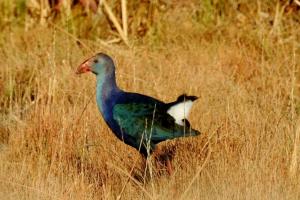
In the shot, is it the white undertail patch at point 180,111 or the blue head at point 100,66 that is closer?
the white undertail patch at point 180,111

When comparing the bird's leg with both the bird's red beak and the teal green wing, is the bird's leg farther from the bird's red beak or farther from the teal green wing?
the bird's red beak

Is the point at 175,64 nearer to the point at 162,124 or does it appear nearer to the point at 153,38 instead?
the point at 153,38

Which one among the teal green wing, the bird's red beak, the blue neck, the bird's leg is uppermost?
the bird's red beak

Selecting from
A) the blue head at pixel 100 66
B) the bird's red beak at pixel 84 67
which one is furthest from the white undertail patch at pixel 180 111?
the bird's red beak at pixel 84 67

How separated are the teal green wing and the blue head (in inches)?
10.8

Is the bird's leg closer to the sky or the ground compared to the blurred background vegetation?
closer to the ground

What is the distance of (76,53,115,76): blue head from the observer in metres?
6.34

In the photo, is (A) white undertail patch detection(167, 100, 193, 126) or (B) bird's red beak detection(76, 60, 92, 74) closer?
(A) white undertail patch detection(167, 100, 193, 126)

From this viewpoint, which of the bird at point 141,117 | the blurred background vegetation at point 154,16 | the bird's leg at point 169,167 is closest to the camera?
the bird at point 141,117

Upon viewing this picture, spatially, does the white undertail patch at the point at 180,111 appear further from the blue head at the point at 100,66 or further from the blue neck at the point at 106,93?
the blue head at the point at 100,66

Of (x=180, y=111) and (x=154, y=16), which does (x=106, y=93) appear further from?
(x=154, y=16)

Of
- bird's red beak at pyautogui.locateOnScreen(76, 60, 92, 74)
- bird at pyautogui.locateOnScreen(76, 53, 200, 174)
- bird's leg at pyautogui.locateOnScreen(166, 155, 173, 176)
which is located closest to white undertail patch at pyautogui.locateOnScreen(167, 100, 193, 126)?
bird at pyautogui.locateOnScreen(76, 53, 200, 174)

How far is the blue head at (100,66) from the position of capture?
20.8ft

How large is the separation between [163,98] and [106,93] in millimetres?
1756
